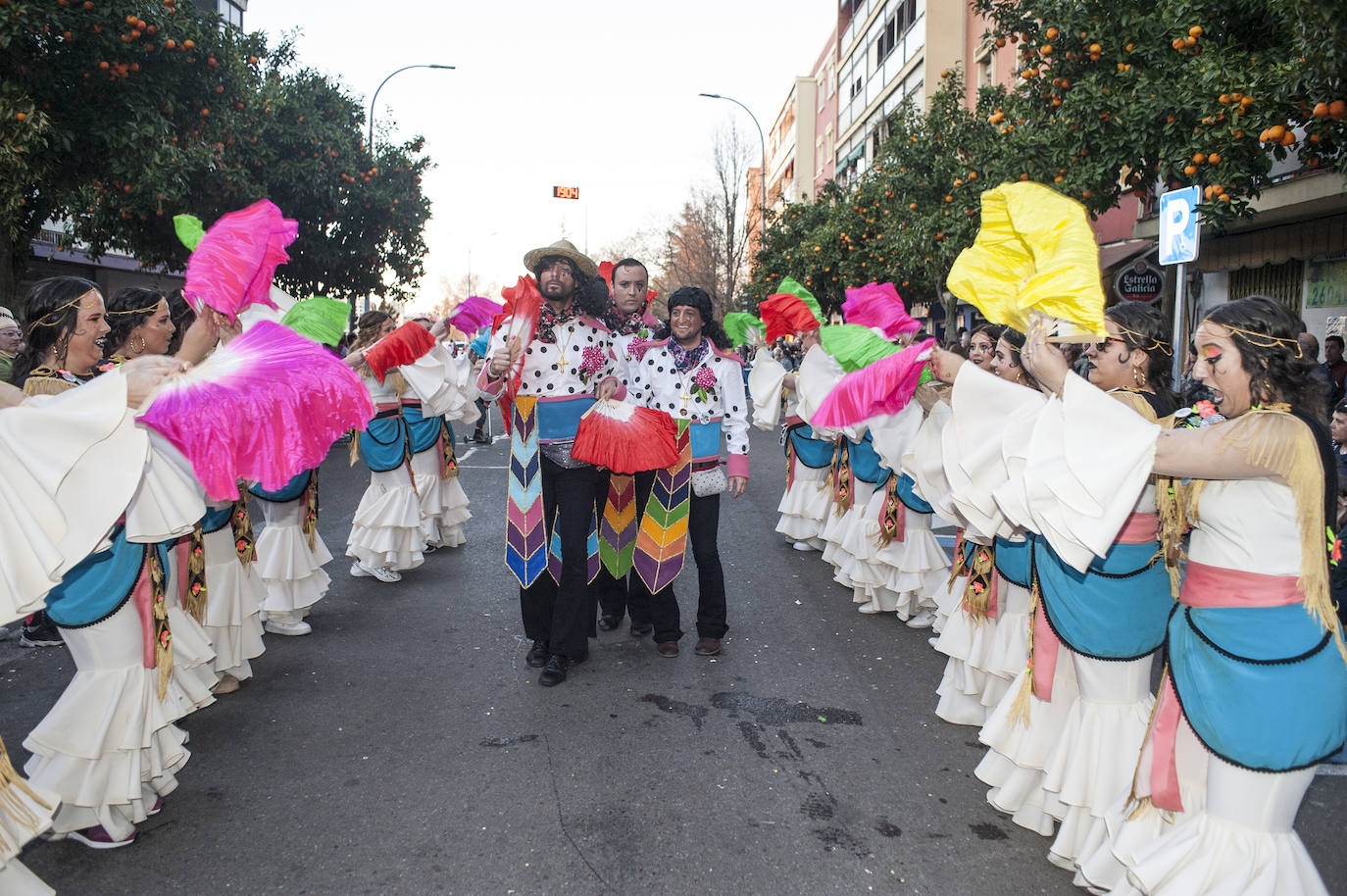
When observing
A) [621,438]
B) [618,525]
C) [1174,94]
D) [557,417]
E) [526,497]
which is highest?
[1174,94]

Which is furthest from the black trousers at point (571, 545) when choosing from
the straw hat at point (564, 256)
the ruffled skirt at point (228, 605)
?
the ruffled skirt at point (228, 605)

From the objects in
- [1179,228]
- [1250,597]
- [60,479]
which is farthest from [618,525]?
[1179,228]

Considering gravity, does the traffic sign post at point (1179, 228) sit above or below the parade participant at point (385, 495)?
above

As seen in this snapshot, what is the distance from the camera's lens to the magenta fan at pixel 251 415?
115 inches

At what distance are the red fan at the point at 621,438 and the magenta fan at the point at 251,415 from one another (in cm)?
162

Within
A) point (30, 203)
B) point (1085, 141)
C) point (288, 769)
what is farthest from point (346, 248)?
point (288, 769)

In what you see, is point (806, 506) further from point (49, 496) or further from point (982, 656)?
point (49, 496)

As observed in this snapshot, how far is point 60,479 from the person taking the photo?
247 centimetres

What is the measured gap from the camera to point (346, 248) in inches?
702

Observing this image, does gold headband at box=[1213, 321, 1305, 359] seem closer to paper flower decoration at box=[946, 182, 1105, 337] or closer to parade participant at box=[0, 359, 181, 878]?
paper flower decoration at box=[946, 182, 1105, 337]

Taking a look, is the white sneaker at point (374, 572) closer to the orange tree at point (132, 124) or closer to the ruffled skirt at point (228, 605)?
the ruffled skirt at point (228, 605)

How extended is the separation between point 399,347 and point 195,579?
7.66ft

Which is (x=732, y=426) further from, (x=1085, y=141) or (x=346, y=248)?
(x=346, y=248)

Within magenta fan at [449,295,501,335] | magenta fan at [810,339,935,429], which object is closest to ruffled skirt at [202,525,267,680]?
magenta fan at [449,295,501,335]
